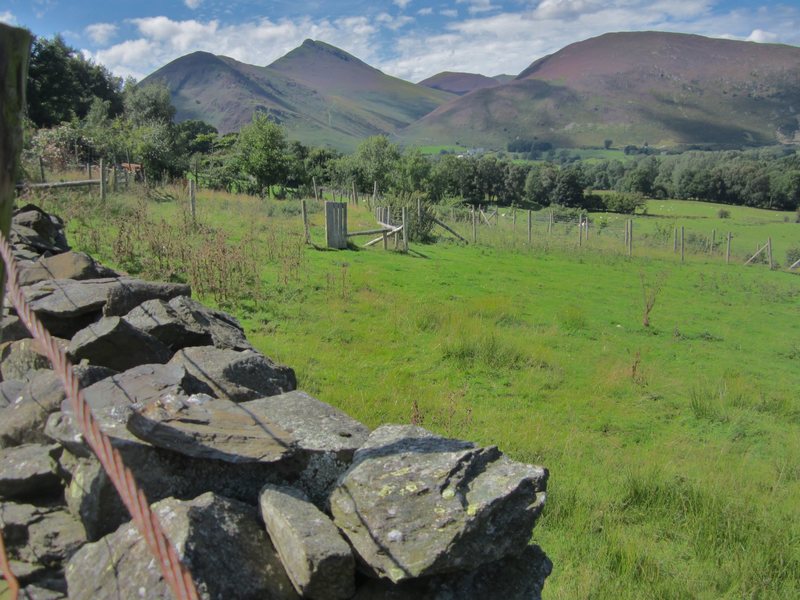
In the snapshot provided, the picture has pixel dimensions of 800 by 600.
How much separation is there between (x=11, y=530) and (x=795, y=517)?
7.22 meters

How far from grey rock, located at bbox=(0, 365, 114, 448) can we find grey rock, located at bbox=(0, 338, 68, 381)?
84 cm

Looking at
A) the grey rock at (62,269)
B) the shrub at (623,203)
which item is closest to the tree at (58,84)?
the grey rock at (62,269)

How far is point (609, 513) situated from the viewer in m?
6.20

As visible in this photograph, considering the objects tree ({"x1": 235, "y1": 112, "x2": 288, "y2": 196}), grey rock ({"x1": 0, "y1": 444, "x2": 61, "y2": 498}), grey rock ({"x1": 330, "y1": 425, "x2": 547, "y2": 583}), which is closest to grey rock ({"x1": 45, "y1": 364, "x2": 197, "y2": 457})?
grey rock ({"x1": 0, "y1": 444, "x2": 61, "y2": 498})

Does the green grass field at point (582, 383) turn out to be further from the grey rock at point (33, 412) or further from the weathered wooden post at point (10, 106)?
the weathered wooden post at point (10, 106)

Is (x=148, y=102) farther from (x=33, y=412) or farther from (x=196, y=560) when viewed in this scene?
(x=196, y=560)

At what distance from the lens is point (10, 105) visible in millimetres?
2465

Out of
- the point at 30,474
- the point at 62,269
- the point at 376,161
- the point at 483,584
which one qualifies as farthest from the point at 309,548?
the point at 376,161

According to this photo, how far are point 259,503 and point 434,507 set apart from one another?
0.91 metres

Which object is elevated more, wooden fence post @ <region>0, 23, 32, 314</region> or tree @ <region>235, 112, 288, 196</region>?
tree @ <region>235, 112, 288, 196</region>

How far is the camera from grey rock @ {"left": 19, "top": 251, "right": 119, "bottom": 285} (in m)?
6.80

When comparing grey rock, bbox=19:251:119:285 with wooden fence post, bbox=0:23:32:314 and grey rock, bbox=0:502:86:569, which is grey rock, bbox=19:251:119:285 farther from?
wooden fence post, bbox=0:23:32:314

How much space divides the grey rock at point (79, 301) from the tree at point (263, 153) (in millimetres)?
36504

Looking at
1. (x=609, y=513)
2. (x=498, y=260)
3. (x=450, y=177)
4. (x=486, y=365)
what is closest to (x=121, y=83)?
(x=450, y=177)
